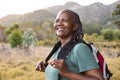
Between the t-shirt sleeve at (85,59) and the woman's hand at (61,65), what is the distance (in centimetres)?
9

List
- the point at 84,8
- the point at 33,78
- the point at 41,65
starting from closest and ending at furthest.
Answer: the point at 41,65 < the point at 33,78 < the point at 84,8

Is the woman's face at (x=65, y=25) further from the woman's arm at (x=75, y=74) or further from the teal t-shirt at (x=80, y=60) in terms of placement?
the woman's arm at (x=75, y=74)

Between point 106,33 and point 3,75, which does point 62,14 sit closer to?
point 3,75

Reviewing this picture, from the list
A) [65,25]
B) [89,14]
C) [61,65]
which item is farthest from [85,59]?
[89,14]


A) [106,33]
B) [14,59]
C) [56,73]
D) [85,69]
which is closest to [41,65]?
[56,73]

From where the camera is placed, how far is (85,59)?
2111 mm

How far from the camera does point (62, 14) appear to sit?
233 cm

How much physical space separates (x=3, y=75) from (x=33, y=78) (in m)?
0.73

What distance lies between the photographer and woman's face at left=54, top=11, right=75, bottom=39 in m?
2.31

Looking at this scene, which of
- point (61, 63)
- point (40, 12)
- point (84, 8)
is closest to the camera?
point (61, 63)

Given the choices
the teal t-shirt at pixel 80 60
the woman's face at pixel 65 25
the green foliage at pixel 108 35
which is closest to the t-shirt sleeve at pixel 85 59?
the teal t-shirt at pixel 80 60

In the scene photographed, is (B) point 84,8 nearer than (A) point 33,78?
No

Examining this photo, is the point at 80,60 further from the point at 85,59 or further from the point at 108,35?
the point at 108,35

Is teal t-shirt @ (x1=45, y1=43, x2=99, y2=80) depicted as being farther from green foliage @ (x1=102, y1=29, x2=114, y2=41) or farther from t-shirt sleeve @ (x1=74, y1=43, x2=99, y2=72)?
green foliage @ (x1=102, y1=29, x2=114, y2=41)
